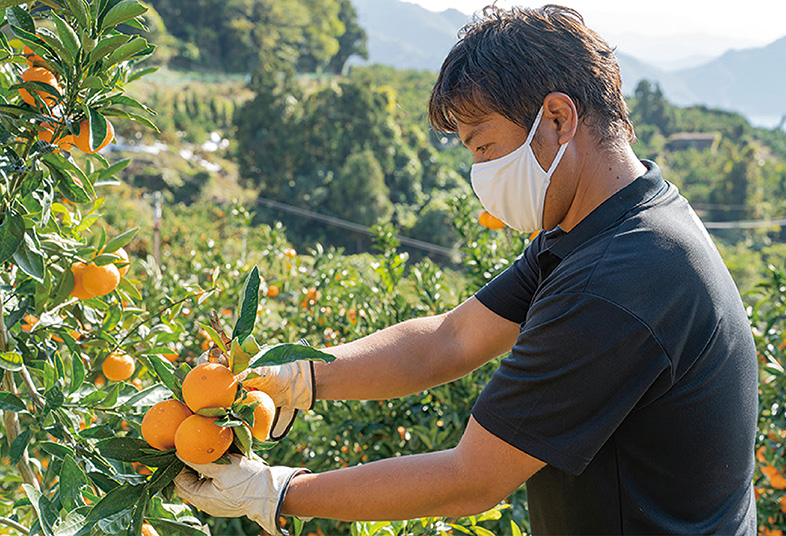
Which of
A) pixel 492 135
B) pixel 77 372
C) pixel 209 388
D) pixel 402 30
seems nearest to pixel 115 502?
pixel 209 388

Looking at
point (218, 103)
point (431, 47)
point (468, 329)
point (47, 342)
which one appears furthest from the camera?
point (431, 47)

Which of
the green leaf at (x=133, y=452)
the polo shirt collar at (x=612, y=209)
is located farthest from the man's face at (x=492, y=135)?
the green leaf at (x=133, y=452)

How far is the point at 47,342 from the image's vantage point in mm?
1109

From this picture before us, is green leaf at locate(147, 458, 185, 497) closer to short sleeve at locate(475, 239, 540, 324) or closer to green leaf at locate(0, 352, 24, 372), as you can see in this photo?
green leaf at locate(0, 352, 24, 372)

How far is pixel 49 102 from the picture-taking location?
0.95m

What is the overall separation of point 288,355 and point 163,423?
19 cm

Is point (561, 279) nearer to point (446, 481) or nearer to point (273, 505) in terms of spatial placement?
point (446, 481)

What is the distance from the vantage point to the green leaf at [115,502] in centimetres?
74

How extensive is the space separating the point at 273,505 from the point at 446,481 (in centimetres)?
25

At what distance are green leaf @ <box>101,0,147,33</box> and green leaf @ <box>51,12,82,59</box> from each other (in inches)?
1.6

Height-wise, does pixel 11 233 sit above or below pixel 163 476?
above

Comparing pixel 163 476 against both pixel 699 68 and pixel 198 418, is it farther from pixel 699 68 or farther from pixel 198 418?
pixel 699 68

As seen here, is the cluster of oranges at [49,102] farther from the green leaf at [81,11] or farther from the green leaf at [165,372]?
the green leaf at [165,372]

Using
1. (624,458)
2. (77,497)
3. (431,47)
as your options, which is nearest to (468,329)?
(624,458)
